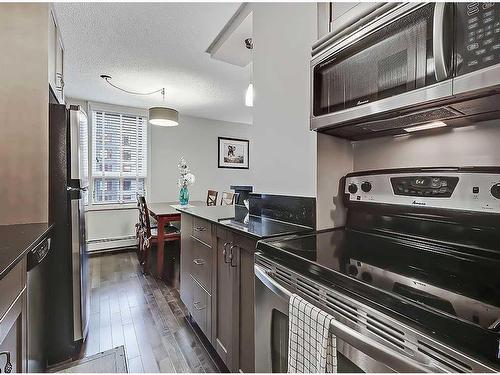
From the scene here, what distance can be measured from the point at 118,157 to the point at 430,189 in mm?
4391

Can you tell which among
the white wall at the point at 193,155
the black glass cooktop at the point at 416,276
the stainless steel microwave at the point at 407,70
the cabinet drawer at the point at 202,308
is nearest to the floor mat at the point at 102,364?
the cabinet drawer at the point at 202,308

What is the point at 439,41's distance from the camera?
28.2 inches

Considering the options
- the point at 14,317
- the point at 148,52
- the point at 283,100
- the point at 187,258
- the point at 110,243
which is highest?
Answer: the point at 148,52

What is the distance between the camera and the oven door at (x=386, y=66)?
0.73 m

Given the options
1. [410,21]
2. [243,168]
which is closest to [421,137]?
[410,21]

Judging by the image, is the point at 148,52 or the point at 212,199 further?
the point at 212,199

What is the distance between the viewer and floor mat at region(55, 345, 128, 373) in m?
1.54

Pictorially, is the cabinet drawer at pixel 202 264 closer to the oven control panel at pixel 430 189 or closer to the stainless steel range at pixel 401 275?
the stainless steel range at pixel 401 275

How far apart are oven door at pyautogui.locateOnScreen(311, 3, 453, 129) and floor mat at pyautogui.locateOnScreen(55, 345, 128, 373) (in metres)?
1.84

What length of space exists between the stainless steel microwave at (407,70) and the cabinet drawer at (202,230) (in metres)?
0.90

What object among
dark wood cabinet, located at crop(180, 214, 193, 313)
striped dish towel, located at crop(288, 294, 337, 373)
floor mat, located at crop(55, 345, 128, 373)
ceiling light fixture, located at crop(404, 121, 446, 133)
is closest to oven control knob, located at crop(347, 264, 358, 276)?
striped dish towel, located at crop(288, 294, 337, 373)

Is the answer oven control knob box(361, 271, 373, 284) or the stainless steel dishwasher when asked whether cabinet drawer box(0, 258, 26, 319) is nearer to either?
the stainless steel dishwasher

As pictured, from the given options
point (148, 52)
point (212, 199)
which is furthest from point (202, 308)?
point (212, 199)

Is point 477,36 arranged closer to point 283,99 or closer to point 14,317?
point 283,99
